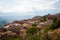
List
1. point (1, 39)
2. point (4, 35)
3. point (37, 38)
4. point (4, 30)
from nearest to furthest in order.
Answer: point (37, 38) < point (1, 39) < point (4, 35) < point (4, 30)

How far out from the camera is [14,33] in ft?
241

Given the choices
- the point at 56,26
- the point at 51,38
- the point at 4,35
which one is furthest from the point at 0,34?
the point at 51,38

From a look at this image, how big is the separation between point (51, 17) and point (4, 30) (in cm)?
1771

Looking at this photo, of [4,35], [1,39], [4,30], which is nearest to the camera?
[1,39]

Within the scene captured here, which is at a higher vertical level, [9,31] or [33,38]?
[33,38]

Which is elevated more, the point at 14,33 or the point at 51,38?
the point at 51,38

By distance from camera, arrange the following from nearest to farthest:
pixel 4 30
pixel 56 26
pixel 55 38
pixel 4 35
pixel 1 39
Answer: pixel 55 38 → pixel 56 26 → pixel 1 39 → pixel 4 35 → pixel 4 30

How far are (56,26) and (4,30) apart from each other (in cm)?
2344

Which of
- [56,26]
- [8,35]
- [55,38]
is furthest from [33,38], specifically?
[8,35]

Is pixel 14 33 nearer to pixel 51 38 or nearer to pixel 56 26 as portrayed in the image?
pixel 56 26

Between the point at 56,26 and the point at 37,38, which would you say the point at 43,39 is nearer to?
the point at 37,38

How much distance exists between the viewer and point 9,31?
7531cm

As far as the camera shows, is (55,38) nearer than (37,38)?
No

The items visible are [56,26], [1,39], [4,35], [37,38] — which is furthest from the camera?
[4,35]
